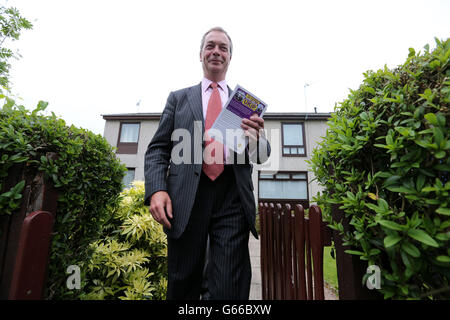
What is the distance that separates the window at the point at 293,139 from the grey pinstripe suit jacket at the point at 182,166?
44.8 feet

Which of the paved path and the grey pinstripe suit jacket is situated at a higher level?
the grey pinstripe suit jacket

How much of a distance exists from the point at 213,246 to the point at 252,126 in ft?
3.18

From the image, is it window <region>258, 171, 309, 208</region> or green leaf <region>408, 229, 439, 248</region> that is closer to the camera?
green leaf <region>408, 229, 439, 248</region>

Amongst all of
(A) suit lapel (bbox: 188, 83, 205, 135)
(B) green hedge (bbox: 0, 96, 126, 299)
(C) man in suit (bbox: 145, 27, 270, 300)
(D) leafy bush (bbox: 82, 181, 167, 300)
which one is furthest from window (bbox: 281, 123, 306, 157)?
(B) green hedge (bbox: 0, 96, 126, 299)

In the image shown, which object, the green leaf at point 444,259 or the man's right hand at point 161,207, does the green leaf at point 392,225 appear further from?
the man's right hand at point 161,207

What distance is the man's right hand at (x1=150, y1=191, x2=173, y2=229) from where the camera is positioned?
57.6 inches

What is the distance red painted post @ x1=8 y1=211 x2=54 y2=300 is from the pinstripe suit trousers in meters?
0.75

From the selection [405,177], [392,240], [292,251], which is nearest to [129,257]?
[292,251]

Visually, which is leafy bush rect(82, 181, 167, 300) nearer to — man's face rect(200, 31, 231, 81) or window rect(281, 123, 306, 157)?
man's face rect(200, 31, 231, 81)

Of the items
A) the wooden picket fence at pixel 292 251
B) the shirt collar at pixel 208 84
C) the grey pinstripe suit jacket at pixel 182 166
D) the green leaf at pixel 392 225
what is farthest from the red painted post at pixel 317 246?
the shirt collar at pixel 208 84

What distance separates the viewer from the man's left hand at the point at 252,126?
1.60m
